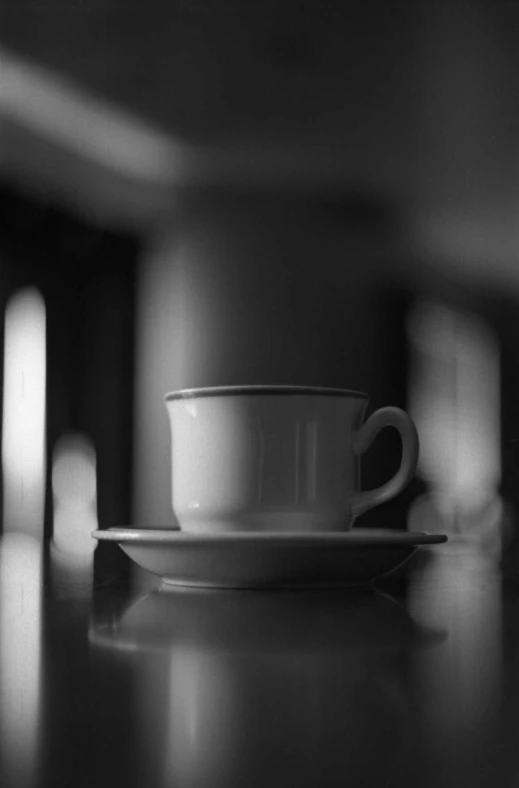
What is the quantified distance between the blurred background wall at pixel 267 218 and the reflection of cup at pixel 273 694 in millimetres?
654

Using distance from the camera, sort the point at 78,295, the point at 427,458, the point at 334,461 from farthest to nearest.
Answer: the point at 78,295 < the point at 427,458 < the point at 334,461

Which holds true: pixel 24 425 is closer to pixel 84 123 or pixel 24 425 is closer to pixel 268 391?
pixel 84 123

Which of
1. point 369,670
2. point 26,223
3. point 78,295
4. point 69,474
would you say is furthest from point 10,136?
point 369,670

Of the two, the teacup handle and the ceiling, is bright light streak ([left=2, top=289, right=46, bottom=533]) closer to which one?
the ceiling

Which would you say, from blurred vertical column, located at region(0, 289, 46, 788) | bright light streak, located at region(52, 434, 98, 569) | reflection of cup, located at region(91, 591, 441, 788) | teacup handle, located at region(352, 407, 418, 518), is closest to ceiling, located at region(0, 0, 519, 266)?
blurred vertical column, located at region(0, 289, 46, 788)

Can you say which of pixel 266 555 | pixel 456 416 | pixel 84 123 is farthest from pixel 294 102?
pixel 266 555

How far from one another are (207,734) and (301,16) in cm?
109

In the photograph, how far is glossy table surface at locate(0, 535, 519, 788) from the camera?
0.14 metres

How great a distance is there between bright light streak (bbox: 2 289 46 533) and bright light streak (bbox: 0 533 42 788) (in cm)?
59

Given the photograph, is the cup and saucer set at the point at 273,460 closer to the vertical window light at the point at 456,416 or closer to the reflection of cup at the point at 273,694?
the reflection of cup at the point at 273,694

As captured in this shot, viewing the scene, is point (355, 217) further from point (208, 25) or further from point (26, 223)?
point (26, 223)

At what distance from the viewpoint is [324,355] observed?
3.32 feet

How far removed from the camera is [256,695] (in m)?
0.20

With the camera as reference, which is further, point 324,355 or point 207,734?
point 324,355
